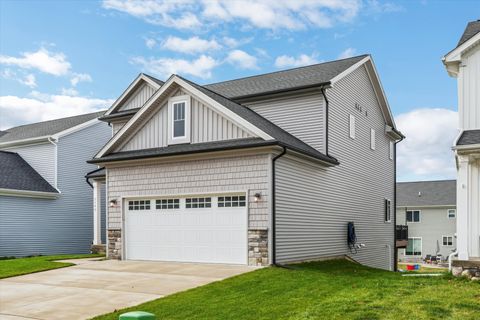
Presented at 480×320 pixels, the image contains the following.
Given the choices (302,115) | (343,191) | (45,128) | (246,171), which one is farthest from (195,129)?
(45,128)

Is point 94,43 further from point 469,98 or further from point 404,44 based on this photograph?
point 469,98

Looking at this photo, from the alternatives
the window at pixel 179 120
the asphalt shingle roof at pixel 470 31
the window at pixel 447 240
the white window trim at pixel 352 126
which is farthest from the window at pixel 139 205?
the window at pixel 447 240

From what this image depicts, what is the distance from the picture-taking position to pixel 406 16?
1522cm

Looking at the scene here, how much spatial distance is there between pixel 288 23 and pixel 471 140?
6.84 meters

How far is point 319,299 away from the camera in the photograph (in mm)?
9445

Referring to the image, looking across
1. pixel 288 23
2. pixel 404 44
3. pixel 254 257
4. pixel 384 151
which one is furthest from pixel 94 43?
pixel 384 151

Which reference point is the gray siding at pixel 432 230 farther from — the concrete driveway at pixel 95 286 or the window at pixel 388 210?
the concrete driveway at pixel 95 286

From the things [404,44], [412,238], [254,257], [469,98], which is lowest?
[412,238]

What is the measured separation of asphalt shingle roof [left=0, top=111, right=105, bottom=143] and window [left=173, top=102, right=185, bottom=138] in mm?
11394

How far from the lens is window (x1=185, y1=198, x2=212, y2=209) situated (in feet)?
50.3

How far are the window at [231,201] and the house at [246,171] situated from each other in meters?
0.03

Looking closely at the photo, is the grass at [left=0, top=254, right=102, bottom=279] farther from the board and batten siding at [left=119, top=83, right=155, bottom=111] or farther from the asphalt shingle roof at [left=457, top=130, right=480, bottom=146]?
the asphalt shingle roof at [left=457, top=130, right=480, bottom=146]

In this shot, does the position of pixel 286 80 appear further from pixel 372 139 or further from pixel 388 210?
pixel 388 210

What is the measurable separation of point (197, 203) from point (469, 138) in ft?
26.3
